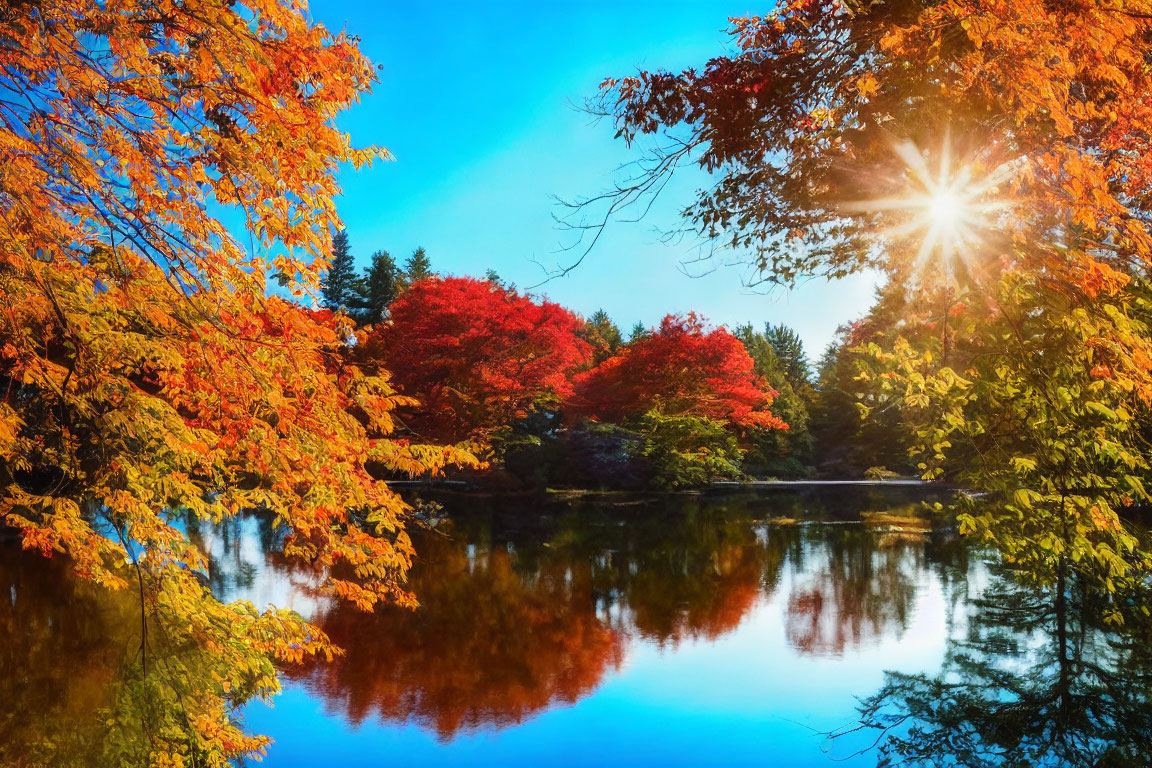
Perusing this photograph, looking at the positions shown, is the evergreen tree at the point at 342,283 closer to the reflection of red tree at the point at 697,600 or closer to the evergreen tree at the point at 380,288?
the evergreen tree at the point at 380,288

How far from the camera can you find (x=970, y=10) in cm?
294

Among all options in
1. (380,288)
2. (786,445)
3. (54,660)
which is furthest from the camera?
(380,288)

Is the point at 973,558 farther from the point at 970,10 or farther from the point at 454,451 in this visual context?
the point at 970,10

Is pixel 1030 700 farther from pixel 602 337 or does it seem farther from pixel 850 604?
pixel 602 337

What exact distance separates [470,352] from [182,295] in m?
15.8

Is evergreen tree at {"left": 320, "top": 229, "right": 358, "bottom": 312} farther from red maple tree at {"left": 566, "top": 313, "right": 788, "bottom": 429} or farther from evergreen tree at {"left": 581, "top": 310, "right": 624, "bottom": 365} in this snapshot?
red maple tree at {"left": 566, "top": 313, "right": 788, "bottom": 429}

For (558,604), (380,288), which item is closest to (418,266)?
(380,288)

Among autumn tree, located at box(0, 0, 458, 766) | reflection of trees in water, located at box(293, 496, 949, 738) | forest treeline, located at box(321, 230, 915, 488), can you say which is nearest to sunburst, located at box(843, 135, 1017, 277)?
autumn tree, located at box(0, 0, 458, 766)

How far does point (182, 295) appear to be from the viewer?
3.37 m

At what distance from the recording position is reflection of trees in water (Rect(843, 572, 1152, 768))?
553 centimetres

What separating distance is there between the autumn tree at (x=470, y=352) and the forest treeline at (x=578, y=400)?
32 mm

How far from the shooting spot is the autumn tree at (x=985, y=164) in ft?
10.6

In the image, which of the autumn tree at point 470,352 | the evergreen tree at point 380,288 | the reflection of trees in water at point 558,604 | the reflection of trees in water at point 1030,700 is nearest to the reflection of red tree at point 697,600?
the reflection of trees in water at point 558,604

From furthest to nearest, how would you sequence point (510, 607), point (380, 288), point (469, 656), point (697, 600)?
point (380, 288) < point (697, 600) < point (510, 607) < point (469, 656)
